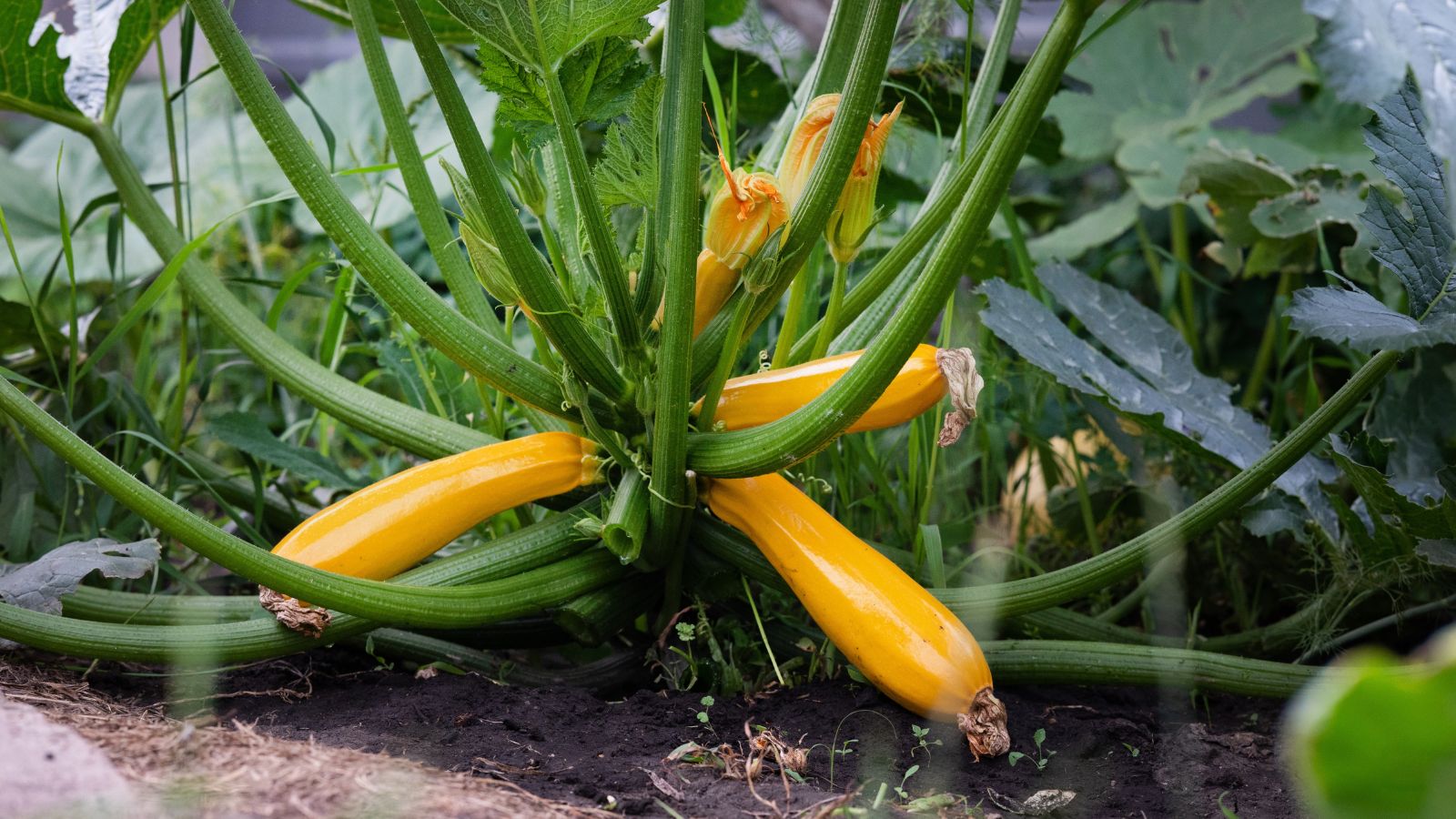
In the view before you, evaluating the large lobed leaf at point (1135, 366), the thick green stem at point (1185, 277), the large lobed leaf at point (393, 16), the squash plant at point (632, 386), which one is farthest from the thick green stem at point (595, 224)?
the thick green stem at point (1185, 277)

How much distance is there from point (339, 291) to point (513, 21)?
0.69m

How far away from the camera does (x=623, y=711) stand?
1.16m

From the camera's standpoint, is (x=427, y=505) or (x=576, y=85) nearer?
(x=576, y=85)

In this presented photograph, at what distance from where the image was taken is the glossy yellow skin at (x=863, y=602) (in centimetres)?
111

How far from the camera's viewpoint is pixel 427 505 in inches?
47.4

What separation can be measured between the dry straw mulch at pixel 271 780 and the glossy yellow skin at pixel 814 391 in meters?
0.44

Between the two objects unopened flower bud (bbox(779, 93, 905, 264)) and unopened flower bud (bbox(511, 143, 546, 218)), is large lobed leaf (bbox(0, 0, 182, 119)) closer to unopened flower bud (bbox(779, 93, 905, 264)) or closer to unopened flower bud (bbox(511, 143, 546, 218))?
unopened flower bud (bbox(511, 143, 546, 218))

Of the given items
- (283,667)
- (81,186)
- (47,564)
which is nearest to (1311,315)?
(283,667)

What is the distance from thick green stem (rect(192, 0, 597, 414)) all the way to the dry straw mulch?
397 mm

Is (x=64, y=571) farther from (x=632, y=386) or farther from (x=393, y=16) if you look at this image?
(x=393, y=16)

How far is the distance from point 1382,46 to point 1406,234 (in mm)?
544

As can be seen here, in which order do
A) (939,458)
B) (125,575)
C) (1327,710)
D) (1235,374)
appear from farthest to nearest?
(1235,374)
(939,458)
(125,575)
(1327,710)

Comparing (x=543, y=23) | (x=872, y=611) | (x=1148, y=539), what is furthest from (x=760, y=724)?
(x=543, y=23)

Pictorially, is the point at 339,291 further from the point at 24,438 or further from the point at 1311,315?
the point at 1311,315
